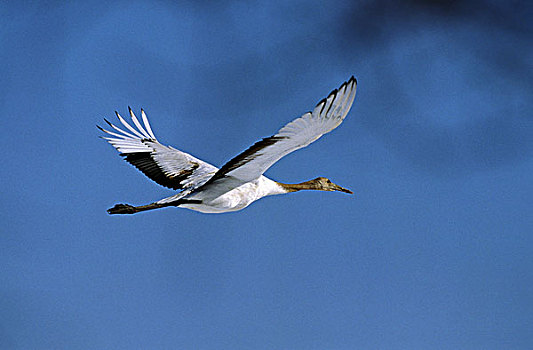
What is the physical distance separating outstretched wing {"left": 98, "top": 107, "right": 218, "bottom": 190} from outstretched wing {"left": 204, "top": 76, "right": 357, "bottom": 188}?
1603 mm

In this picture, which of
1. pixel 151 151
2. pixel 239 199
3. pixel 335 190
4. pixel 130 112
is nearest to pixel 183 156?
pixel 151 151

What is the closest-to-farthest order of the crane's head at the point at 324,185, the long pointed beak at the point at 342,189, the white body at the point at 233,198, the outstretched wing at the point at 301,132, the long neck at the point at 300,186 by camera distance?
the outstretched wing at the point at 301,132
the white body at the point at 233,198
the long neck at the point at 300,186
the crane's head at the point at 324,185
the long pointed beak at the point at 342,189

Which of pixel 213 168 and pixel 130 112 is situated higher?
pixel 130 112

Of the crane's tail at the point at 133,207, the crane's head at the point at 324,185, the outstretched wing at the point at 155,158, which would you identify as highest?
the crane's head at the point at 324,185

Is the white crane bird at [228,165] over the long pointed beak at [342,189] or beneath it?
beneath

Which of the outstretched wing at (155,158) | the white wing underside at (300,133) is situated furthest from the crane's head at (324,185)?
the white wing underside at (300,133)

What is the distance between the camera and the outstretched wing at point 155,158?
294 inches

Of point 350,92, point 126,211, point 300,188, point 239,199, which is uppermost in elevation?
point 300,188

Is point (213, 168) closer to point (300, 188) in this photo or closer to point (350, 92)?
point (300, 188)

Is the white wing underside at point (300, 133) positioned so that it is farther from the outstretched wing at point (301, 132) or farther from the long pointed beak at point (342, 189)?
the long pointed beak at point (342, 189)

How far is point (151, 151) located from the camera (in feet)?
25.6

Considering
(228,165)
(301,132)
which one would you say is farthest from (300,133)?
(228,165)

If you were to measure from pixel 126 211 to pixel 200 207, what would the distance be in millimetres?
797

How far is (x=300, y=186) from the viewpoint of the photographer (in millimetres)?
7914
